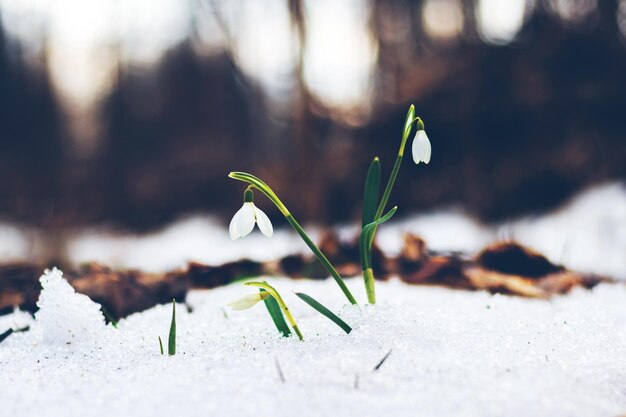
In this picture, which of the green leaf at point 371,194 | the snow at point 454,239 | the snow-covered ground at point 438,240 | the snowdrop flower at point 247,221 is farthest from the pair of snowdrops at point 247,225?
the snow-covered ground at point 438,240

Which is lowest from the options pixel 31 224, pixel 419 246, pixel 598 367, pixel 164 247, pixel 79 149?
pixel 598 367

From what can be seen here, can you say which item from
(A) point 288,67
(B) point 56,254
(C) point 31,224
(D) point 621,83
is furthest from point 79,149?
(D) point 621,83

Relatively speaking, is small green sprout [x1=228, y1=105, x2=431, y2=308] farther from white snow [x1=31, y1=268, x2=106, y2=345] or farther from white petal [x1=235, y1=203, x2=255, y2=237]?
white snow [x1=31, y1=268, x2=106, y2=345]

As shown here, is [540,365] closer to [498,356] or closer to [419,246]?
[498,356]

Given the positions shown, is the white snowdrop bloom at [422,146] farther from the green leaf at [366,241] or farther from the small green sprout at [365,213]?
the green leaf at [366,241]

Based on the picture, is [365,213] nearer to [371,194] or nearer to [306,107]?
[371,194]
